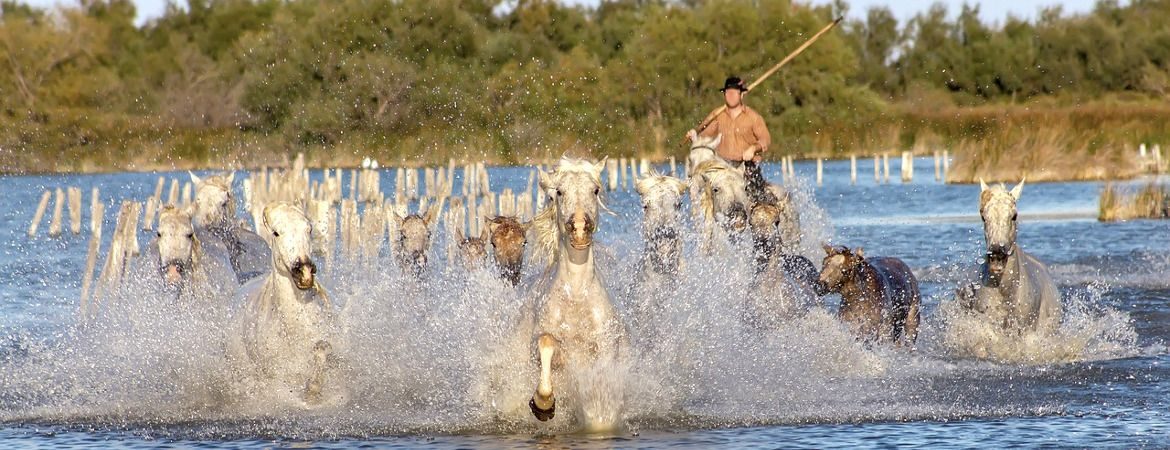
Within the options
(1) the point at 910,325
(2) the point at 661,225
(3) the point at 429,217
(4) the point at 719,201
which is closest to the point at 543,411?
(2) the point at 661,225

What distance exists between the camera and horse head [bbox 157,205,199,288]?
36.0 ft

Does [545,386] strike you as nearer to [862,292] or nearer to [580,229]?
[580,229]

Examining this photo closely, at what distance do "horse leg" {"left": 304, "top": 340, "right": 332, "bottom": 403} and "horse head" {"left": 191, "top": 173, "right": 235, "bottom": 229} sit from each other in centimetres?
328

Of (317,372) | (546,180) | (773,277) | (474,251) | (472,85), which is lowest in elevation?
(317,372)

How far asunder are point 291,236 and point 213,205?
12.2 feet

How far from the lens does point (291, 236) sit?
8594 mm

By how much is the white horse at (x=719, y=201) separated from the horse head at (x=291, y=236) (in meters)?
3.81

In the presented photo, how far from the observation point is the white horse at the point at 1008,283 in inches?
431

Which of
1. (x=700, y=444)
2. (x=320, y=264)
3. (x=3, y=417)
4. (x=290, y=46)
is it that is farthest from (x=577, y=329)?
(x=290, y=46)

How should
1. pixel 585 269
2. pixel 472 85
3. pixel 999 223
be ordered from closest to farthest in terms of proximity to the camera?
pixel 585 269 < pixel 999 223 < pixel 472 85

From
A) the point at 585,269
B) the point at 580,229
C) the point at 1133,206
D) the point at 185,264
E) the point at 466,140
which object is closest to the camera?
the point at 580,229

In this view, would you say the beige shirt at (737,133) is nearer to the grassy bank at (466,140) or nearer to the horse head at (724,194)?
the horse head at (724,194)

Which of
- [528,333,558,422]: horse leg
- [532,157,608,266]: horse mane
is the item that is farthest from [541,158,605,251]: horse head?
[528,333,558,422]: horse leg

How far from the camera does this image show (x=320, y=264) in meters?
20.4
